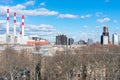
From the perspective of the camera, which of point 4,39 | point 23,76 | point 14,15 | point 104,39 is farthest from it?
point 4,39

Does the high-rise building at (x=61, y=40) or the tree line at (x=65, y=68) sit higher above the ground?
the high-rise building at (x=61, y=40)

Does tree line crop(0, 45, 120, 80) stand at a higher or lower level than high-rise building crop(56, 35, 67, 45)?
lower

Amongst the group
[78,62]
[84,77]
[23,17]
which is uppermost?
[23,17]

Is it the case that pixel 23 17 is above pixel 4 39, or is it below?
above

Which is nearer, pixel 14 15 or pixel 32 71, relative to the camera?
pixel 32 71

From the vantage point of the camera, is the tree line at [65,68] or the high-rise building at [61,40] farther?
the high-rise building at [61,40]

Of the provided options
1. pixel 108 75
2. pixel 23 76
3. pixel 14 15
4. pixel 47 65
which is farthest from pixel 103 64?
pixel 14 15

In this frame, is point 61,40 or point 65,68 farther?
point 61,40

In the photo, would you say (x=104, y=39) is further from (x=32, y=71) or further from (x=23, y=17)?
(x=32, y=71)

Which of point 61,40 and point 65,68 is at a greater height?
point 61,40

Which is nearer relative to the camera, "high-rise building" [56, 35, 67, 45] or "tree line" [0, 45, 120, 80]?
"tree line" [0, 45, 120, 80]

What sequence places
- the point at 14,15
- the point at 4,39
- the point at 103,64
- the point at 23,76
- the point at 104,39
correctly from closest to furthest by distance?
the point at 103,64, the point at 23,76, the point at 14,15, the point at 104,39, the point at 4,39

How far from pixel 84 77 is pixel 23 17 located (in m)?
44.3

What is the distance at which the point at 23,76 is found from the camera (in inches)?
1120
